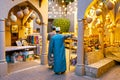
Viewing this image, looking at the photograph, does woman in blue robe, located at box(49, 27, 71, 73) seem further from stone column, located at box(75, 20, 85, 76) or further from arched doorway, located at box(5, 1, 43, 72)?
arched doorway, located at box(5, 1, 43, 72)

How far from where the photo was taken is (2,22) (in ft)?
21.2

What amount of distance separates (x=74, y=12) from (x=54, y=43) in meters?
11.6

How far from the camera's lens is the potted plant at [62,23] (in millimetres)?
17172

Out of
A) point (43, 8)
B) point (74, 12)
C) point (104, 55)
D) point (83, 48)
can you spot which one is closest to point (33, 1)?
point (43, 8)

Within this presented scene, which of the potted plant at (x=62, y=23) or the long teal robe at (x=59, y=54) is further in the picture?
the potted plant at (x=62, y=23)

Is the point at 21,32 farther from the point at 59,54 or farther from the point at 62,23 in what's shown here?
the point at 62,23

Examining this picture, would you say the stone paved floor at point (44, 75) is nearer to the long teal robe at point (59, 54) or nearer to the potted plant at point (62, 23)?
the long teal robe at point (59, 54)

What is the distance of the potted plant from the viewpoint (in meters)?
→ 17.2

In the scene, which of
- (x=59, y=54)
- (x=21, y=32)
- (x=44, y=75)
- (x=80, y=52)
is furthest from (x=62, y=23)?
(x=44, y=75)

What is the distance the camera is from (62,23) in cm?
1727

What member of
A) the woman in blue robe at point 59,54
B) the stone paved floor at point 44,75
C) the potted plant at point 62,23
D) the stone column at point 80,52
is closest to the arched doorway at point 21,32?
the stone paved floor at point 44,75

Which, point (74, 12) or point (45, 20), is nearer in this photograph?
point (45, 20)

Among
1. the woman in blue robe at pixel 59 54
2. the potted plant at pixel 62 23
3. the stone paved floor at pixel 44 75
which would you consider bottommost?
the stone paved floor at pixel 44 75

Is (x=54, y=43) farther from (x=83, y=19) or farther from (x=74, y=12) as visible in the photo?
(x=74, y=12)
